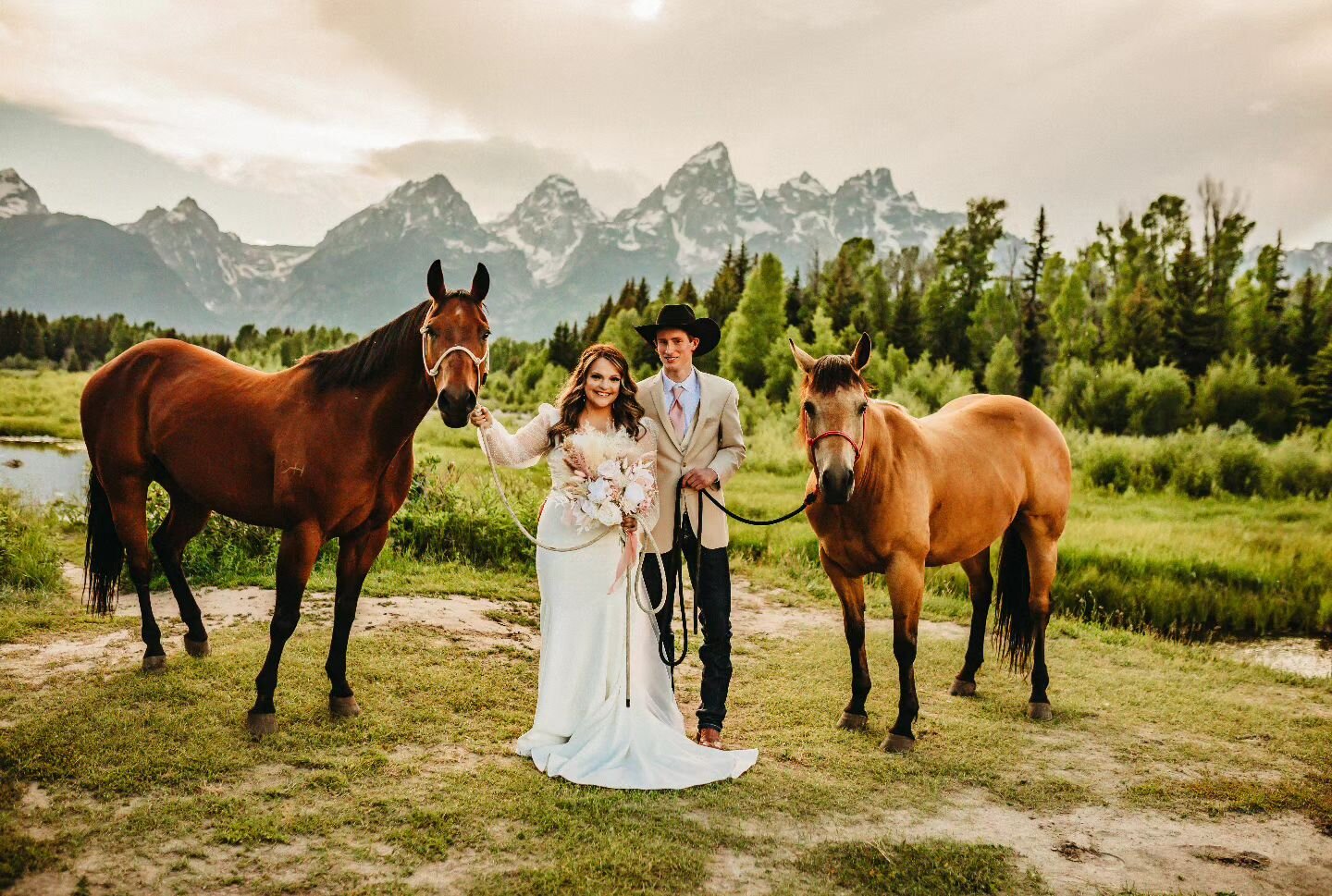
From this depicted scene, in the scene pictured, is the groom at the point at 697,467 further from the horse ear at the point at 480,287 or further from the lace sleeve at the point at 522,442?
the horse ear at the point at 480,287

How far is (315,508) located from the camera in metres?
4.18

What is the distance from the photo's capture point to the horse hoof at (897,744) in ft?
14.4

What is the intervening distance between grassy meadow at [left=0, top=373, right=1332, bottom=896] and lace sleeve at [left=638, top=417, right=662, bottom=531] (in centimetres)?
137

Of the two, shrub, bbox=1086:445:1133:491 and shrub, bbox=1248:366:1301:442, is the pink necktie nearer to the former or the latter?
shrub, bbox=1086:445:1133:491

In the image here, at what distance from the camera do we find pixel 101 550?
5.46 metres

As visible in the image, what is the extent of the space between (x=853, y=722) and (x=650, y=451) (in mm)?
2112

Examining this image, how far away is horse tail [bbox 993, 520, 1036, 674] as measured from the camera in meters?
5.76

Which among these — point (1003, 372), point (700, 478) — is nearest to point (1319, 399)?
point (1003, 372)

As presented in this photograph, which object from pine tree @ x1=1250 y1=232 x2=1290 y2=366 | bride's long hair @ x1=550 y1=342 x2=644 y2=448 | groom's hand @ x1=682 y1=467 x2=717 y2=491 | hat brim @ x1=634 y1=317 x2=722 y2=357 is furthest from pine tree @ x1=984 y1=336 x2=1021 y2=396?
bride's long hair @ x1=550 y1=342 x2=644 y2=448

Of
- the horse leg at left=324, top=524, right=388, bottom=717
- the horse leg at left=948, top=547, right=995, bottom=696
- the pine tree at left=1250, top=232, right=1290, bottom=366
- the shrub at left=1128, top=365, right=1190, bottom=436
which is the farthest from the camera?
the pine tree at left=1250, top=232, right=1290, bottom=366

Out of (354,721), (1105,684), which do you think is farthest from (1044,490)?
(354,721)

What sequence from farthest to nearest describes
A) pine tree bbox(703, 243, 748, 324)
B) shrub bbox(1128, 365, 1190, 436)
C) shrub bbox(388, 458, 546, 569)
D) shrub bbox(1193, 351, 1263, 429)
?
pine tree bbox(703, 243, 748, 324)
shrub bbox(1128, 365, 1190, 436)
shrub bbox(1193, 351, 1263, 429)
shrub bbox(388, 458, 546, 569)

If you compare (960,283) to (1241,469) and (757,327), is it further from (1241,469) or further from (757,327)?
(1241,469)

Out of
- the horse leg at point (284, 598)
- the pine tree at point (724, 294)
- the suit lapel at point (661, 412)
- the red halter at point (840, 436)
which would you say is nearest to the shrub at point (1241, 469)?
the red halter at point (840, 436)
